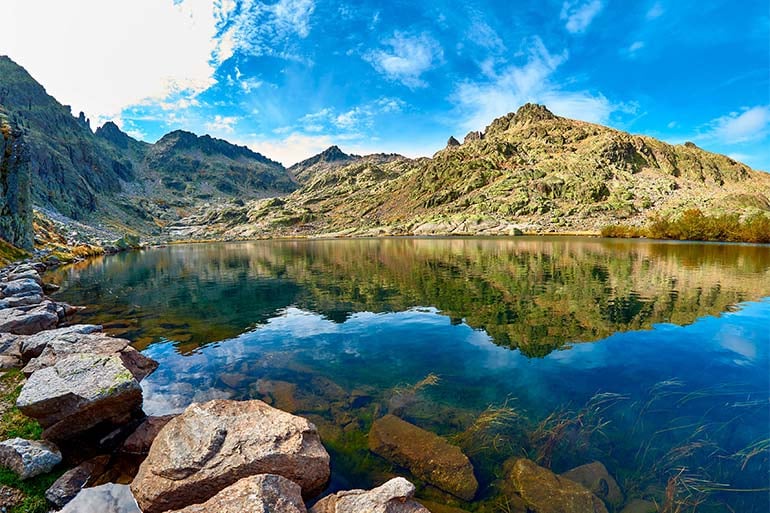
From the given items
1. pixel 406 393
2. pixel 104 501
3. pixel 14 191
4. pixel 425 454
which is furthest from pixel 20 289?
pixel 14 191

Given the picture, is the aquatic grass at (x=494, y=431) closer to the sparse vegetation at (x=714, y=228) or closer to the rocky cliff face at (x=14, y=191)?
the rocky cliff face at (x=14, y=191)

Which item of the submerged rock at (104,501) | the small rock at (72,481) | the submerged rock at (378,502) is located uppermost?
the submerged rock at (378,502)

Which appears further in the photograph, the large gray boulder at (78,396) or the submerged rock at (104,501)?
the large gray boulder at (78,396)

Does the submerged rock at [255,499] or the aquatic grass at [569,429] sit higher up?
the submerged rock at [255,499]

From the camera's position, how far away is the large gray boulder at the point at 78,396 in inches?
448

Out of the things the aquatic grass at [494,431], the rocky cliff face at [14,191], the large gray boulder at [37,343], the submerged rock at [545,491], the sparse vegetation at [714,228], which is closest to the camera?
the submerged rock at [545,491]

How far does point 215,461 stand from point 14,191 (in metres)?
90.7

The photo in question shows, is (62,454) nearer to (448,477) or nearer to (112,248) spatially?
(448,477)

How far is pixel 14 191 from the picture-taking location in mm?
68625

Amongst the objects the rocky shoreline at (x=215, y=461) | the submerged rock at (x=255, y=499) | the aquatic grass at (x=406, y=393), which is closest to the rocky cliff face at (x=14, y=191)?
the rocky shoreline at (x=215, y=461)

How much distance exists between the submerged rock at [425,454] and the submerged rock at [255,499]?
4920 mm

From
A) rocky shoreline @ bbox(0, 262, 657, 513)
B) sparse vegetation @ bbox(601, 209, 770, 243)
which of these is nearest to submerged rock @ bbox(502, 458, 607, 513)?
rocky shoreline @ bbox(0, 262, 657, 513)

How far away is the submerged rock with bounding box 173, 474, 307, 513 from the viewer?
23.2ft

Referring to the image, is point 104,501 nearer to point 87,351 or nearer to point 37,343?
point 87,351
